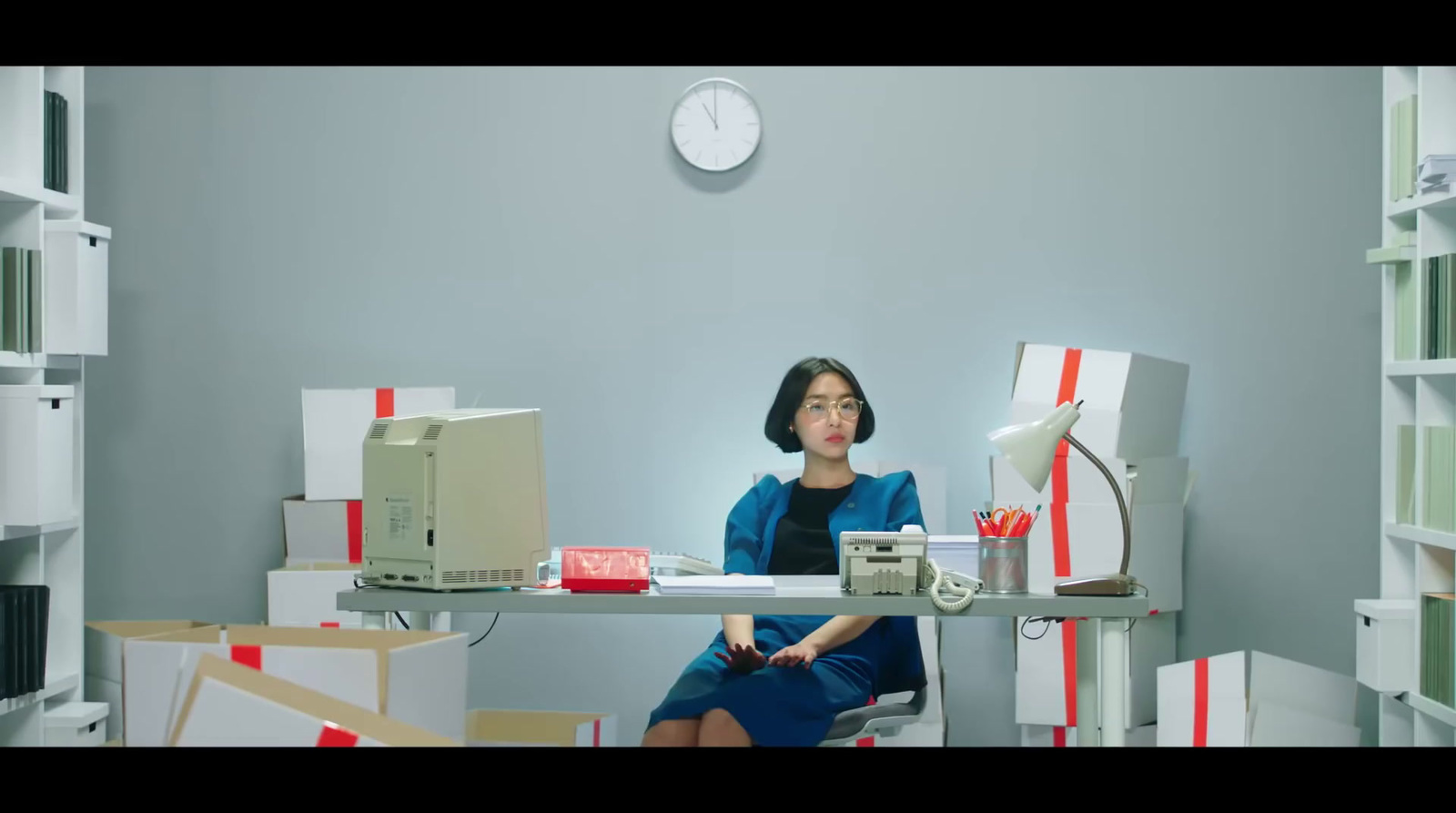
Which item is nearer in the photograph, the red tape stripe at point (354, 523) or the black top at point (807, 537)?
the black top at point (807, 537)

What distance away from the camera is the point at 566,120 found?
362 centimetres

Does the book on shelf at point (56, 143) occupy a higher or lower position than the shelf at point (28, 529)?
higher

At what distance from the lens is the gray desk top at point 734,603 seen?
79.7 inches

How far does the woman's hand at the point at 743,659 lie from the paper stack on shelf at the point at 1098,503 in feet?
3.04

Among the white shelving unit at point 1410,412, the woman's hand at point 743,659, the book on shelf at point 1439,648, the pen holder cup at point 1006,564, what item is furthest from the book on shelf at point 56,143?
the book on shelf at point 1439,648

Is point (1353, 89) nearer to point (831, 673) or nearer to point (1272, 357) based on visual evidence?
point (1272, 357)

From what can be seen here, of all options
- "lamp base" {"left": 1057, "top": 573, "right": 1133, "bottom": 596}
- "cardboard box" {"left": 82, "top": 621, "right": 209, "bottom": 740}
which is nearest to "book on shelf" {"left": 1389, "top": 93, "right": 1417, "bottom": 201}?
"lamp base" {"left": 1057, "top": 573, "right": 1133, "bottom": 596}

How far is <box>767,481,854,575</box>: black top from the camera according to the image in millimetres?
2775

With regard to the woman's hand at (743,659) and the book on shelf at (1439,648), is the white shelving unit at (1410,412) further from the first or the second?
the woman's hand at (743,659)

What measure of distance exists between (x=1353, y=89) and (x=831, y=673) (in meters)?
2.47

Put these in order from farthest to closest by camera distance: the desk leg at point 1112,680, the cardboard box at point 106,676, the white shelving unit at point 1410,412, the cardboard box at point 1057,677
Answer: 1. the cardboard box at point 106,676
2. the cardboard box at point 1057,677
3. the white shelving unit at point 1410,412
4. the desk leg at point 1112,680

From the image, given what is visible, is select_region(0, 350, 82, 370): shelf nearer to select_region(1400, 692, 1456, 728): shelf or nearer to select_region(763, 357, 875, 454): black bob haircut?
select_region(763, 357, 875, 454): black bob haircut

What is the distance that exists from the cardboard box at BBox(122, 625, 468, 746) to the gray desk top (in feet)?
1.73

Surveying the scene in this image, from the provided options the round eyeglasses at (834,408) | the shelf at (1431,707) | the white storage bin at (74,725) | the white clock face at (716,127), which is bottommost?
the white storage bin at (74,725)
